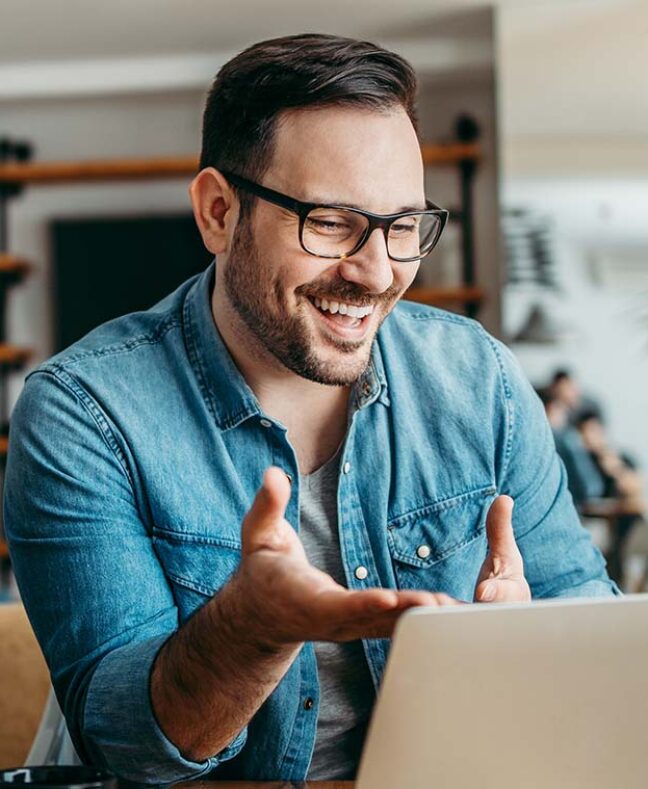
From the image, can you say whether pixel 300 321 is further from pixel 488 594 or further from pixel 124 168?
pixel 124 168

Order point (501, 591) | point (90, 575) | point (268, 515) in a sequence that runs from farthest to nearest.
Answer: point (90, 575), point (501, 591), point (268, 515)

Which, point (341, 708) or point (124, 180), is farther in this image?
point (124, 180)

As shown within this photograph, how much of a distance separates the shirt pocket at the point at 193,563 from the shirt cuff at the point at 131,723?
134 mm

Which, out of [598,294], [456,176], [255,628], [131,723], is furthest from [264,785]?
[456,176]

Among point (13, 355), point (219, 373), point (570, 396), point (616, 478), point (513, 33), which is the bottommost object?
point (616, 478)

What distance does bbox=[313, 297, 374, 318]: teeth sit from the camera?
47.1 inches

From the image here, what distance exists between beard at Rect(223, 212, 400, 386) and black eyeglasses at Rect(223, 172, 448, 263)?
35 mm

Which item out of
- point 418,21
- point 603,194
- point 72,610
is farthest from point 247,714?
point 418,21

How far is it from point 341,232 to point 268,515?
451 millimetres

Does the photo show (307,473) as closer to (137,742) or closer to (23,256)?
(137,742)

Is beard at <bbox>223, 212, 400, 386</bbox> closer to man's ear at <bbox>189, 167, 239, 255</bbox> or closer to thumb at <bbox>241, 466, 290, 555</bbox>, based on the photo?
man's ear at <bbox>189, 167, 239, 255</bbox>

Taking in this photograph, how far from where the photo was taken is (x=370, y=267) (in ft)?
3.84

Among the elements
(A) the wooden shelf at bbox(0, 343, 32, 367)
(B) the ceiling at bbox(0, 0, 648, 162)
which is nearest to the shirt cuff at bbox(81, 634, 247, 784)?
(B) the ceiling at bbox(0, 0, 648, 162)

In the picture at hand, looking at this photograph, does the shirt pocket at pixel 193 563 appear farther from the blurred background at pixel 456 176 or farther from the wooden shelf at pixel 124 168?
the wooden shelf at pixel 124 168
